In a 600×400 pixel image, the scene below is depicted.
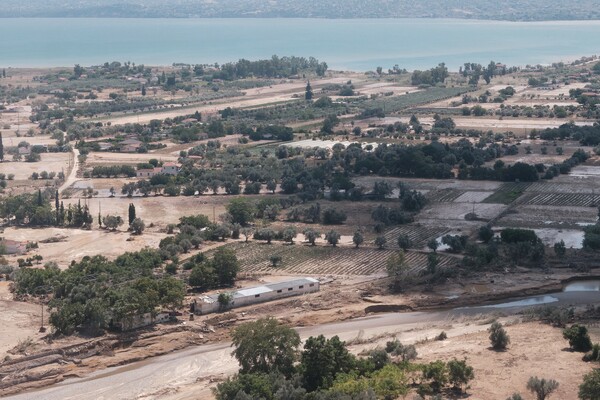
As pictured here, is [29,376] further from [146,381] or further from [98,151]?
[98,151]

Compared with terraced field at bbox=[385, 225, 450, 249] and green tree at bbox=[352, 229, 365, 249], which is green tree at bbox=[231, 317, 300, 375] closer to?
green tree at bbox=[352, 229, 365, 249]

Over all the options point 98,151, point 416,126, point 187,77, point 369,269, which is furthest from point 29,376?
point 187,77

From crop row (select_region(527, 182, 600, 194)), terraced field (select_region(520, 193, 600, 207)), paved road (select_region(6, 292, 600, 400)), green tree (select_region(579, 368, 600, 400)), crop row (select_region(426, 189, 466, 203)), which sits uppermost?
crop row (select_region(527, 182, 600, 194))

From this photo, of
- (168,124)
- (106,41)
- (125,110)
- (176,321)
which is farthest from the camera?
(106,41)

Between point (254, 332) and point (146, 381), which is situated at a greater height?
point (254, 332)

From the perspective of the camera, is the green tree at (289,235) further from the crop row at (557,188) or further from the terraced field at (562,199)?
the crop row at (557,188)

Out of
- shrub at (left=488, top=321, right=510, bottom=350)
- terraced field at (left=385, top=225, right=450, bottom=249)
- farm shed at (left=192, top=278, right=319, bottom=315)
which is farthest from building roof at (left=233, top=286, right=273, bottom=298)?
shrub at (left=488, top=321, right=510, bottom=350)
